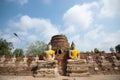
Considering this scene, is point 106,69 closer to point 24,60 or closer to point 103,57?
point 103,57

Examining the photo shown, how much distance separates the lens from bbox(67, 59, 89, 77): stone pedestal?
10.2m

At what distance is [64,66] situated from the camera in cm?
1130

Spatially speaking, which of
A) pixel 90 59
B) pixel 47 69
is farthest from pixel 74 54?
pixel 47 69

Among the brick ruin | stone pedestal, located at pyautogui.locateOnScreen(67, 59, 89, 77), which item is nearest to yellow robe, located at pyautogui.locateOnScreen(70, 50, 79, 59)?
the brick ruin

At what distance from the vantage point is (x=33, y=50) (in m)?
35.5

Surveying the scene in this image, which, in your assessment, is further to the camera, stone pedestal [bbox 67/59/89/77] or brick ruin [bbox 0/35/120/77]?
brick ruin [bbox 0/35/120/77]

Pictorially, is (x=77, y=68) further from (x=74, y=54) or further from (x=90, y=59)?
(x=90, y=59)

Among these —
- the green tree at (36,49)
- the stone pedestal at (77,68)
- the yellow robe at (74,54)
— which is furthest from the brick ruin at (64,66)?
the green tree at (36,49)

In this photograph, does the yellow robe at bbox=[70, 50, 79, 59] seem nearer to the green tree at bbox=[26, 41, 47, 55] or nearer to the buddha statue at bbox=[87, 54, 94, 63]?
the buddha statue at bbox=[87, 54, 94, 63]

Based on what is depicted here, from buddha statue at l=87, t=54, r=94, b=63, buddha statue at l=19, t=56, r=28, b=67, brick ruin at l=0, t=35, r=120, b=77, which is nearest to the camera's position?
brick ruin at l=0, t=35, r=120, b=77

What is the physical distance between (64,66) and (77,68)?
1.33 m

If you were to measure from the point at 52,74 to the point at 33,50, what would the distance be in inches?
1033

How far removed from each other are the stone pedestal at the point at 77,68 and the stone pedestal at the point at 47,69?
3.39 ft

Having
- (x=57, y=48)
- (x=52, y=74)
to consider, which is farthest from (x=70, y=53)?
(x=57, y=48)
